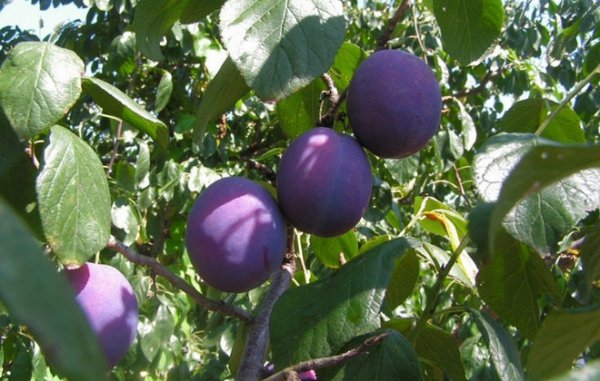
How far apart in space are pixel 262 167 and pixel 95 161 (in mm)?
157

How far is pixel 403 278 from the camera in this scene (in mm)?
823

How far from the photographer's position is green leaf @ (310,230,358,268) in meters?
0.91

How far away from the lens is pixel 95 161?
67cm

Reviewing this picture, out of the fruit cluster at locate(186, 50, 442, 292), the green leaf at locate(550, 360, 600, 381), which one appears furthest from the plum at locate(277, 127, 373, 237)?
the green leaf at locate(550, 360, 600, 381)

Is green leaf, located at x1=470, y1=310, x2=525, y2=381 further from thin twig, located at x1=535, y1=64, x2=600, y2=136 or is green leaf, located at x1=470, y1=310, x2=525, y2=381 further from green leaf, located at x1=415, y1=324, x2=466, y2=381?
thin twig, located at x1=535, y1=64, x2=600, y2=136

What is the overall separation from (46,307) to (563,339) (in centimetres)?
41

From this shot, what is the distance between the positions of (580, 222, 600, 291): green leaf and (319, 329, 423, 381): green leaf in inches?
5.9

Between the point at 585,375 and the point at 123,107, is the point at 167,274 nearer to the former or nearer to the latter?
the point at 123,107

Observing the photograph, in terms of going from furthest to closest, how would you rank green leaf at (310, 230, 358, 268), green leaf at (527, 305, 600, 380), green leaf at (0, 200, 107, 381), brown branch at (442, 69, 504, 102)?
brown branch at (442, 69, 504, 102)
green leaf at (310, 230, 358, 268)
green leaf at (527, 305, 600, 380)
green leaf at (0, 200, 107, 381)

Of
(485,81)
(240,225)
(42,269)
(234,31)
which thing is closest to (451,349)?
(240,225)

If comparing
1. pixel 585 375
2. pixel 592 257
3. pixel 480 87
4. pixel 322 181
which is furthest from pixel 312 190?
pixel 480 87

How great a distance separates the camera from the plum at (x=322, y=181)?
645mm

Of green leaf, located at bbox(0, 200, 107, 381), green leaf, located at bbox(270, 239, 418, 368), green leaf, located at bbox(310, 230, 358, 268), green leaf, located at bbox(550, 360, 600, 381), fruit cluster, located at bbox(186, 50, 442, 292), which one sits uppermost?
green leaf, located at bbox(0, 200, 107, 381)

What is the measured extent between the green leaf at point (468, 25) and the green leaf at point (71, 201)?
13.8 inches
